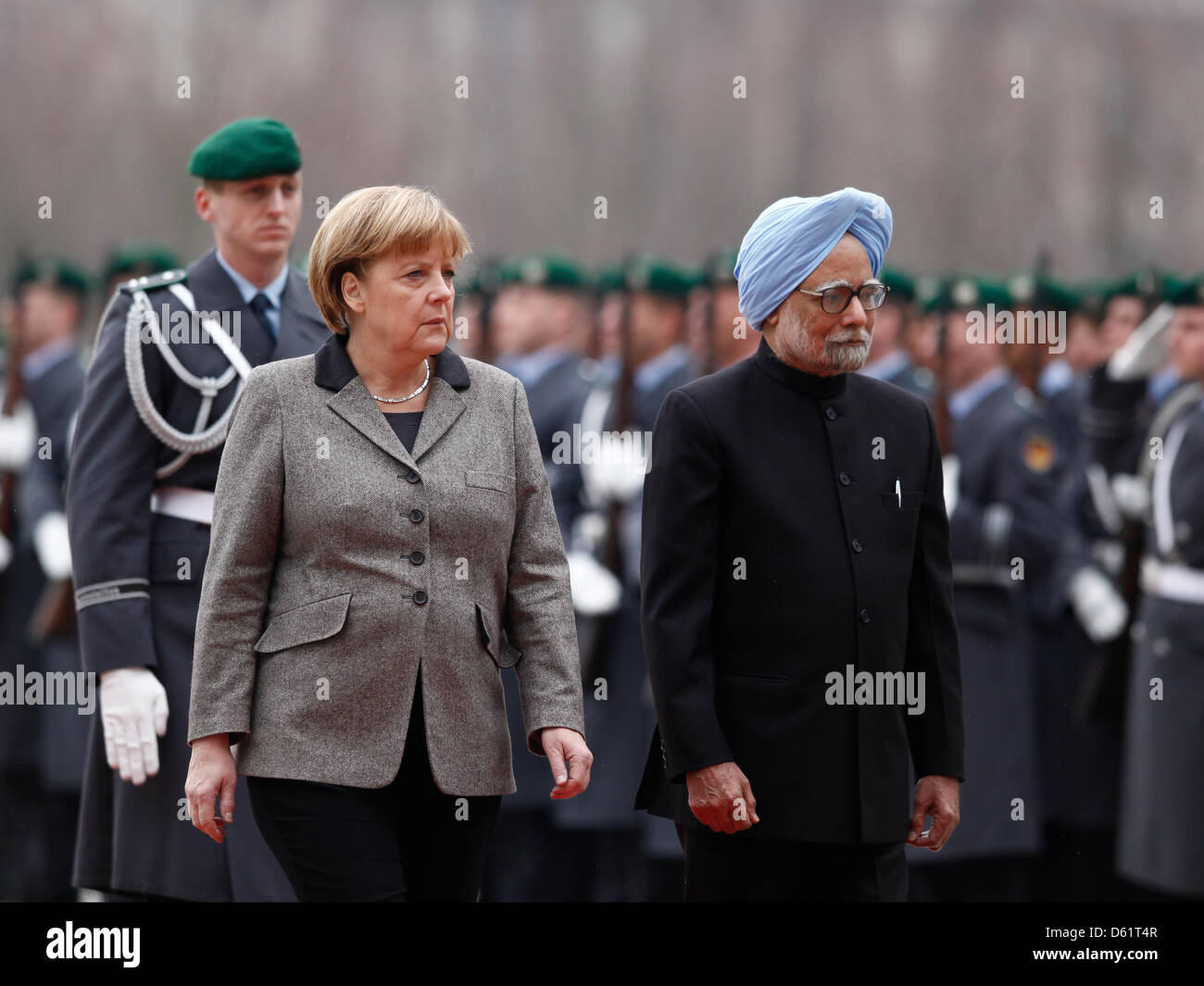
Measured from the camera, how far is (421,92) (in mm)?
4465

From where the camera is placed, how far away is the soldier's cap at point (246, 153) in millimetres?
3547

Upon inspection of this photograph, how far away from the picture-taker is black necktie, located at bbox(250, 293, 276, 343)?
3562 millimetres

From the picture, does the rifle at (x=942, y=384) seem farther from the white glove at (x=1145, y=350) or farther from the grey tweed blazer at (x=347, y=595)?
the grey tweed blazer at (x=347, y=595)

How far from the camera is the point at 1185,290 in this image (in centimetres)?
491

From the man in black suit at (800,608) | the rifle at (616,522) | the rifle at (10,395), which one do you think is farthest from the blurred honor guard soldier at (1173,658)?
the rifle at (10,395)

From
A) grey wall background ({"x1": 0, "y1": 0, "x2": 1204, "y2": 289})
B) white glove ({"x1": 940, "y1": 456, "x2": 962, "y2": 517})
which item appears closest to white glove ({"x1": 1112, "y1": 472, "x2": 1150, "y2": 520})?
white glove ({"x1": 940, "y1": 456, "x2": 962, "y2": 517})

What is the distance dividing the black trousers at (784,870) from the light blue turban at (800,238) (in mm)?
807

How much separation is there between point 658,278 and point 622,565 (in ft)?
2.85

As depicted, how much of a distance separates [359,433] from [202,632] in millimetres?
358

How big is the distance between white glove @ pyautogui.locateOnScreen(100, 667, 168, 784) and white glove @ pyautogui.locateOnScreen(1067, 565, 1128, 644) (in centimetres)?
289

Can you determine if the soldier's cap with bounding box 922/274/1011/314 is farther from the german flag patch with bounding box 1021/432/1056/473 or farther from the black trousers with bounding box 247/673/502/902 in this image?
the black trousers with bounding box 247/673/502/902
